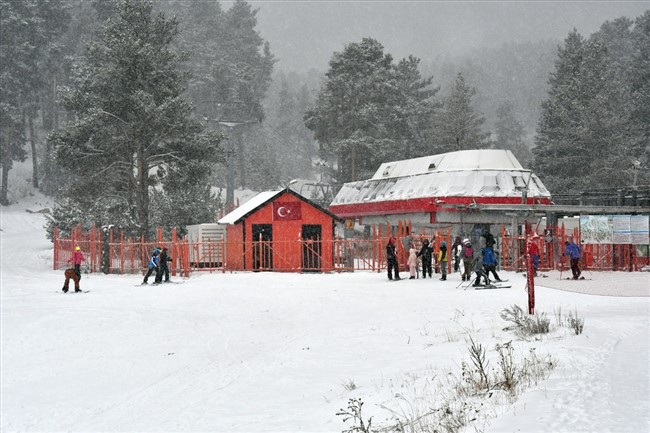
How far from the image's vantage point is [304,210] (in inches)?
1299

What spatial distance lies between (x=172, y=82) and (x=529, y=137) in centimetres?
13159

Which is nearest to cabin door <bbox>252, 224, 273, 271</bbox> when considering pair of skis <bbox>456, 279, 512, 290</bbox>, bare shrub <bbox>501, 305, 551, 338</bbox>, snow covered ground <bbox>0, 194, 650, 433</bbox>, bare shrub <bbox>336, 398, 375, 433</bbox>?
snow covered ground <bbox>0, 194, 650, 433</bbox>

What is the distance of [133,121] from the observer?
37188 millimetres

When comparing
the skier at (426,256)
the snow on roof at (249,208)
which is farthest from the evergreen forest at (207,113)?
the skier at (426,256)

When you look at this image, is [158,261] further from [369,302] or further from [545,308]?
[545,308]

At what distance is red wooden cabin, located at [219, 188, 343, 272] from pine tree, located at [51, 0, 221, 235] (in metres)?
6.34

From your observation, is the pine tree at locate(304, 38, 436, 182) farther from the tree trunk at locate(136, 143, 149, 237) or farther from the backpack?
the backpack

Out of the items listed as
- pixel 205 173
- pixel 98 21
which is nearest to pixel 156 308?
pixel 205 173

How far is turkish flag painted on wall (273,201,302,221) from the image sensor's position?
32.7 metres

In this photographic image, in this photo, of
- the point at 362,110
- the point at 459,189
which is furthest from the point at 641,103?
the point at 459,189

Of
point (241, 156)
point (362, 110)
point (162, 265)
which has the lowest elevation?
point (162, 265)

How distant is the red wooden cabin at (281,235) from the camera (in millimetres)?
31625

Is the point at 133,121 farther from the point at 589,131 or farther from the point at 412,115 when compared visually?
the point at 412,115

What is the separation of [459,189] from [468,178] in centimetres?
95
